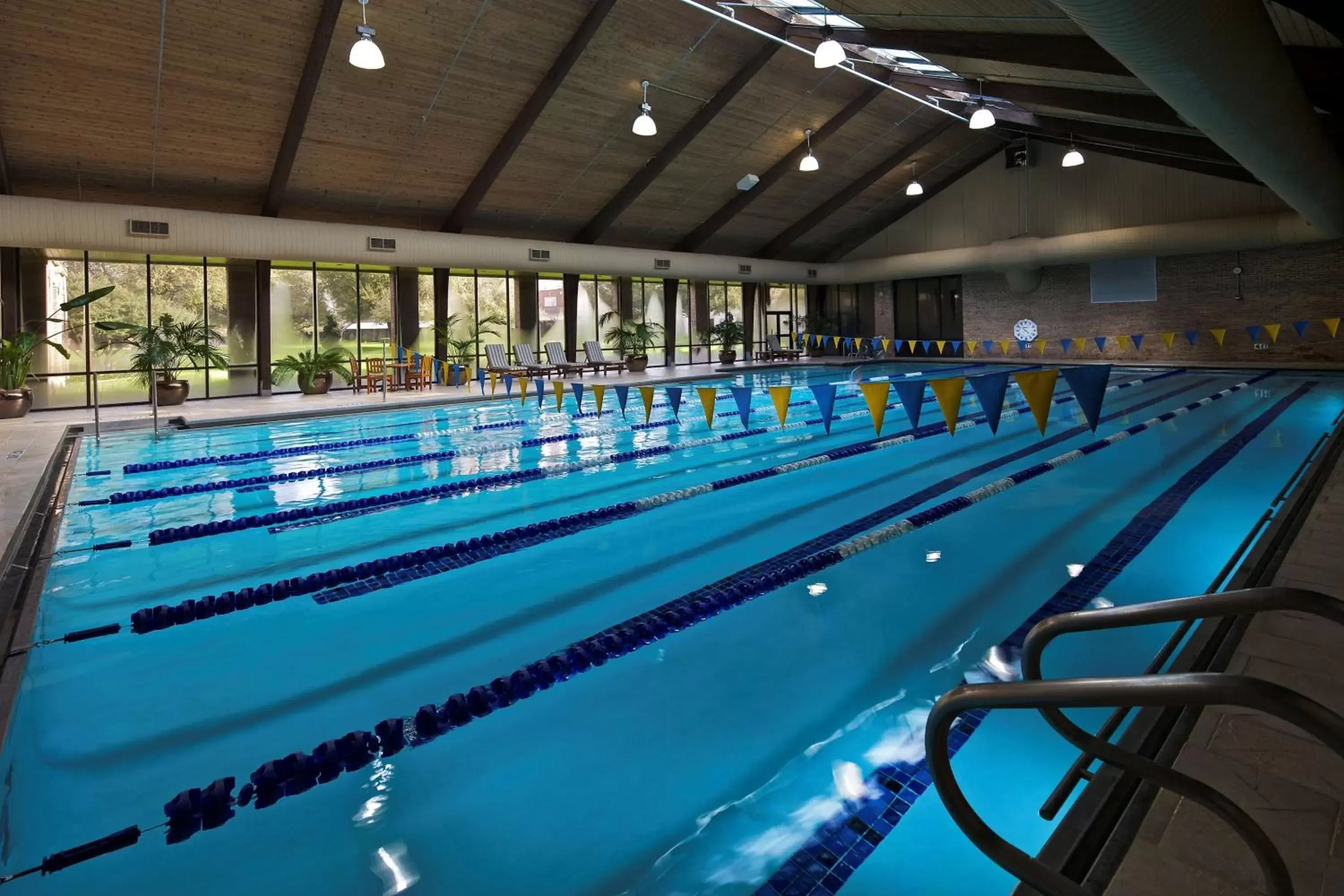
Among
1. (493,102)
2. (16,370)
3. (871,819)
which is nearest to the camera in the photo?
(871,819)

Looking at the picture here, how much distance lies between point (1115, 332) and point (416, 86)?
16.1 meters

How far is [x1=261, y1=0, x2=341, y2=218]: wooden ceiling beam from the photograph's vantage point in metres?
8.91

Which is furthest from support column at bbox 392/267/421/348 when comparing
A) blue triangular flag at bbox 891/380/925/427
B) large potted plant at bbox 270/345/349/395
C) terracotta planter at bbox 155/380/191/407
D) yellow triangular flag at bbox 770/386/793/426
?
blue triangular flag at bbox 891/380/925/427

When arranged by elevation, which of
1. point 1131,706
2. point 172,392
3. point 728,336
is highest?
point 728,336

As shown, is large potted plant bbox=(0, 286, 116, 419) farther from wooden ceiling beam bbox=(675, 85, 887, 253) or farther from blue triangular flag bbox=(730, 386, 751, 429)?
wooden ceiling beam bbox=(675, 85, 887, 253)

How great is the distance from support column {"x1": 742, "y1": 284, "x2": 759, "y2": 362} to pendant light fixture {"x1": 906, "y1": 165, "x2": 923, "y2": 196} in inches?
187

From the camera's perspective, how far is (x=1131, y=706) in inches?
36.3

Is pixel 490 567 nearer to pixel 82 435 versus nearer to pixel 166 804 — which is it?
pixel 166 804

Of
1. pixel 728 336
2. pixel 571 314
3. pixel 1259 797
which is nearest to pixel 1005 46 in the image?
pixel 1259 797

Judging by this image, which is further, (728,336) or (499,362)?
Answer: (728,336)

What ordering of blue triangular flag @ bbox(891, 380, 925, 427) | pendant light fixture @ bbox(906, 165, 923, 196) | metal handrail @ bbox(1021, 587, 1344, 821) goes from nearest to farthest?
metal handrail @ bbox(1021, 587, 1344, 821), blue triangular flag @ bbox(891, 380, 925, 427), pendant light fixture @ bbox(906, 165, 923, 196)

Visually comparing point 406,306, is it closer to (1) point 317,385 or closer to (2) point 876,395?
(1) point 317,385

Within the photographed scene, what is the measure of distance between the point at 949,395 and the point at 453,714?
4275mm

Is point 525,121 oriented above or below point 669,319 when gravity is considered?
above
